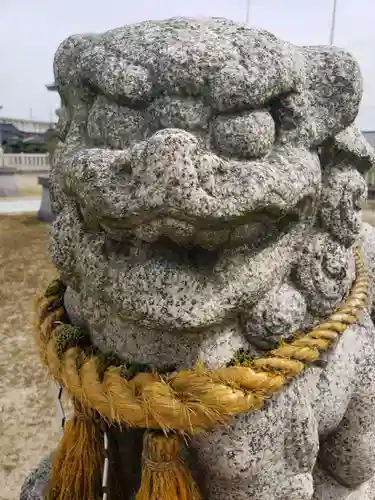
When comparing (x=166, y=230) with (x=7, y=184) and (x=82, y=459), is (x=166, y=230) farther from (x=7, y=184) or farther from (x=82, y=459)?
(x=7, y=184)

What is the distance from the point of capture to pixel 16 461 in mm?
1897

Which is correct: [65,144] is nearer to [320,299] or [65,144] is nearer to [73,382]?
[73,382]

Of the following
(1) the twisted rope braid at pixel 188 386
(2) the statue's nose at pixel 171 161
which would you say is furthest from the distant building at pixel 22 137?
(2) the statue's nose at pixel 171 161

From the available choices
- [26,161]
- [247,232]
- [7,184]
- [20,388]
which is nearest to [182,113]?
[247,232]

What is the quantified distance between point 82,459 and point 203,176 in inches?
24.3

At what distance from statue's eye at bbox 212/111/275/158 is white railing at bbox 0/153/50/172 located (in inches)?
473

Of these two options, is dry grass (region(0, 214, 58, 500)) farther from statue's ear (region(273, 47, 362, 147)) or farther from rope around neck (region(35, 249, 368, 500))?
statue's ear (region(273, 47, 362, 147))

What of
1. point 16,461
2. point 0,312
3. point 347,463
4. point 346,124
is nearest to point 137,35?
point 346,124

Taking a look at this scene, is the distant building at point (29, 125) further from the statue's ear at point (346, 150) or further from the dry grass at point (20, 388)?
→ the statue's ear at point (346, 150)

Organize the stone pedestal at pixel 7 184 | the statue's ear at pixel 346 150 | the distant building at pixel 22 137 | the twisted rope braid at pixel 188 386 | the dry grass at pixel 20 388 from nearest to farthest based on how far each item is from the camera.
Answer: the twisted rope braid at pixel 188 386
the statue's ear at pixel 346 150
the dry grass at pixel 20 388
the stone pedestal at pixel 7 184
the distant building at pixel 22 137

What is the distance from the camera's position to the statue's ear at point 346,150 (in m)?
0.91

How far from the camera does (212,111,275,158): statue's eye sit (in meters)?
0.75

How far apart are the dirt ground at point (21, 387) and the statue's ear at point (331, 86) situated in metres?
1.53

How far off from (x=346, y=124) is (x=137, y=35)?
36 centimetres
